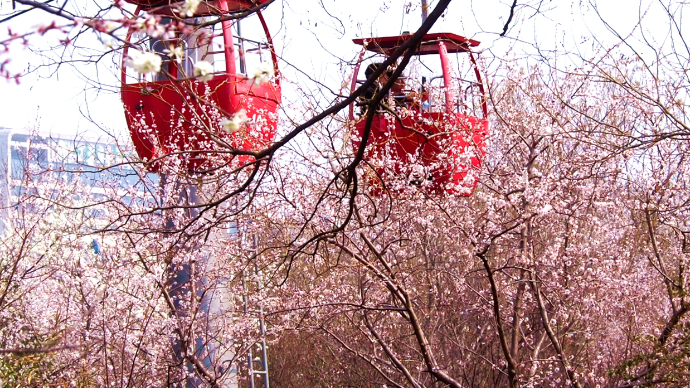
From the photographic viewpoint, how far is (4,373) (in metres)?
8.09

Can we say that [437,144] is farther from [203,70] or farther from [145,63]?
[145,63]

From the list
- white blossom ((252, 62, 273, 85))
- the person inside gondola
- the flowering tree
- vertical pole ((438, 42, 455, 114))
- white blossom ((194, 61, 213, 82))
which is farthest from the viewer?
vertical pole ((438, 42, 455, 114))

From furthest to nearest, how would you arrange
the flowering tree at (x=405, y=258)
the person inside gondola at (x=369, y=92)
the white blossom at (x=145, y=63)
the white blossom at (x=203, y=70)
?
the flowering tree at (x=405, y=258) < the person inside gondola at (x=369, y=92) < the white blossom at (x=203, y=70) < the white blossom at (x=145, y=63)

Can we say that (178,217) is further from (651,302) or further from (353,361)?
(651,302)

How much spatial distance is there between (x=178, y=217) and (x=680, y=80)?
17.6 ft

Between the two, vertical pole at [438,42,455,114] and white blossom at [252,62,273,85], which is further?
vertical pole at [438,42,455,114]

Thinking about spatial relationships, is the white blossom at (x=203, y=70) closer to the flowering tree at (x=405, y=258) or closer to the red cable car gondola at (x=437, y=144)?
the flowering tree at (x=405, y=258)

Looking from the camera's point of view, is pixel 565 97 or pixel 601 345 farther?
pixel 601 345

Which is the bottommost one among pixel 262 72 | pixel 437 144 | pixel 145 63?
pixel 145 63

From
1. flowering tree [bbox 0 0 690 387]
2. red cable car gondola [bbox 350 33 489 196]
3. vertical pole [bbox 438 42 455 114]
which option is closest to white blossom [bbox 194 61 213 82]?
flowering tree [bbox 0 0 690 387]

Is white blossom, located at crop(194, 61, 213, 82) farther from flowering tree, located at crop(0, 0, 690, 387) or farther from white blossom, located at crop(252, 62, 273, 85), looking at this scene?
flowering tree, located at crop(0, 0, 690, 387)

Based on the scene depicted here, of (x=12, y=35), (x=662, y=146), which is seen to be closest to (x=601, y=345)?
(x=662, y=146)

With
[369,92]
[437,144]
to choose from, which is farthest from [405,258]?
[369,92]

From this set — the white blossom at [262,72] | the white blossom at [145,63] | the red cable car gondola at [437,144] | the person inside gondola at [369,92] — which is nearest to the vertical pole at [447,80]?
the red cable car gondola at [437,144]
